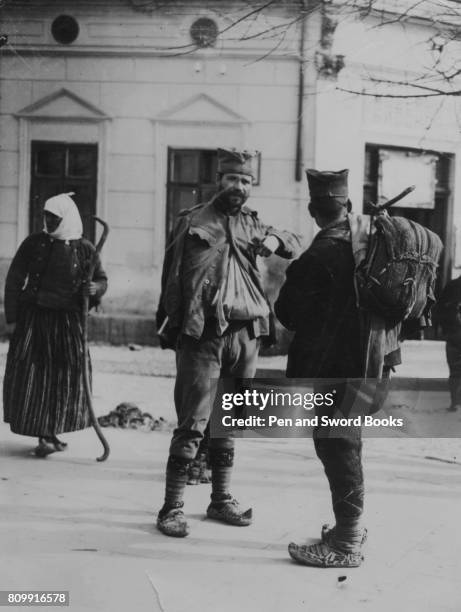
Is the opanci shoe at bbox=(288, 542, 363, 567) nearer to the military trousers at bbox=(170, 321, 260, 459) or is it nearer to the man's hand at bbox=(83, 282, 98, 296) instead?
the military trousers at bbox=(170, 321, 260, 459)

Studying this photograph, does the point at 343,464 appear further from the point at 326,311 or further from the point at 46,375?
the point at 46,375

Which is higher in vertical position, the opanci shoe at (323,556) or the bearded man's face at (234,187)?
the bearded man's face at (234,187)

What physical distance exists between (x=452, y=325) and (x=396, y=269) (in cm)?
495

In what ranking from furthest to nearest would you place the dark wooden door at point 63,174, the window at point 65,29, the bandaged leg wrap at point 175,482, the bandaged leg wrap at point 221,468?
the dark wooden door at point 63,174, the window at point 65,29, the bandaged leg wrap at point 221,468, the bandaged leg wrap at point 175,482

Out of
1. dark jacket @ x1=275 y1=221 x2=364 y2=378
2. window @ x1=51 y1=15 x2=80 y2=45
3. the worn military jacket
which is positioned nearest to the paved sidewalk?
dark jacket @ x1=275 y1=221 x2=364 y2=378

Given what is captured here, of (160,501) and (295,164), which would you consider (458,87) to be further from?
(160,501)

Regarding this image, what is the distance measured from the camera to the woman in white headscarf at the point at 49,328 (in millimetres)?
5781

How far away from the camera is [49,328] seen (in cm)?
584

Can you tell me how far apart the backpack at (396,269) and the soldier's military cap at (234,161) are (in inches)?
33.8

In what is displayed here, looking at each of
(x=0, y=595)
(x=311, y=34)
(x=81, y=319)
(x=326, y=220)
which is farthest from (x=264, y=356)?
(x=0, y=595)

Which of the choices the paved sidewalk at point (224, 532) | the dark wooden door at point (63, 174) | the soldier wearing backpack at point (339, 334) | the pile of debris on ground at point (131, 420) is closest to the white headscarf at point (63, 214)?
the paved sidewalk at point (224, 532)

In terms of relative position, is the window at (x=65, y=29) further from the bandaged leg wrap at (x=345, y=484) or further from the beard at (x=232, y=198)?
the bandaged leg wrap at (x=345, y=484)

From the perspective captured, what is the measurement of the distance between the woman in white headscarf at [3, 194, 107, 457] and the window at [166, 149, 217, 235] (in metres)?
5.24

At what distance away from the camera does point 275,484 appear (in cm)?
522
